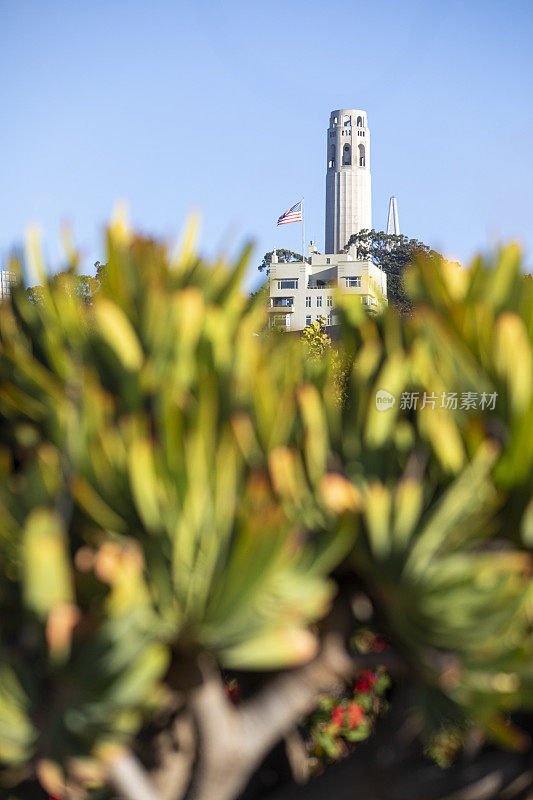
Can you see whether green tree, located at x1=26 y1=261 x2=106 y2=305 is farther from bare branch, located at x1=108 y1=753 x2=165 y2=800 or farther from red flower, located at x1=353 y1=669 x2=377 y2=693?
red flower, located at x1=353 y1=669 x2=377 y2=693

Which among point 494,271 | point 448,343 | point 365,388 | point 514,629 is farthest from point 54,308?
point 514,629

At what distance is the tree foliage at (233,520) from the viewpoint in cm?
204

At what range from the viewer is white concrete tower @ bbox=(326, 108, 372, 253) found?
470 feet

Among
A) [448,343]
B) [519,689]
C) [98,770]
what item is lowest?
[98,770]

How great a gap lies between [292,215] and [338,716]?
48518 millimetres

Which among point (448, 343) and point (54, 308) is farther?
point (54, 308)

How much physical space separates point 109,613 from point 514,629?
104cm

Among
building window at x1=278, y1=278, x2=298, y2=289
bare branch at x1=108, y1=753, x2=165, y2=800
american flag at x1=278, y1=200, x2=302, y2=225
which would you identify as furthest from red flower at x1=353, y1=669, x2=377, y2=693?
building window at x1=278, y1=278, x2=298, y2=289

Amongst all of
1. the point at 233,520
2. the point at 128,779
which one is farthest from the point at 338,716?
the point at 233,520

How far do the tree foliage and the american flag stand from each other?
4958 cm

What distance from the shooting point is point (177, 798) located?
2713 mm

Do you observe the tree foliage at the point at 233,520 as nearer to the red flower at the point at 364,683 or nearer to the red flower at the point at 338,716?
the red flower at the point at 364,683

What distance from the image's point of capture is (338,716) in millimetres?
4426

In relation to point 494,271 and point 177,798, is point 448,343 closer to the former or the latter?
point 494,271
